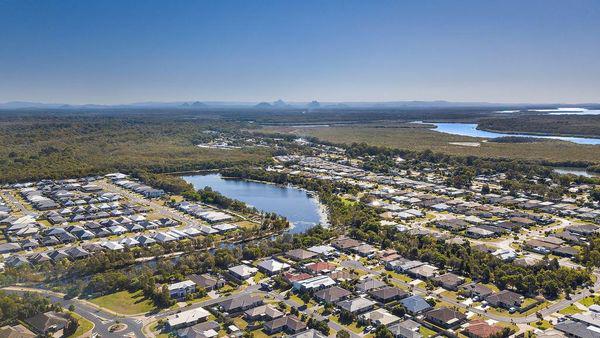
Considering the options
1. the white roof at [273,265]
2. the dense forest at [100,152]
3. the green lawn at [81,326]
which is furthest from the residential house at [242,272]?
the dense forest at [100,152]

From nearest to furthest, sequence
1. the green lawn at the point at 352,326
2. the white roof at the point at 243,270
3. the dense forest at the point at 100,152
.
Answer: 1. the green lawn at the point at 352,326
2. the white roof at the point at 243,270
3. the dense forest at the point at 100,152

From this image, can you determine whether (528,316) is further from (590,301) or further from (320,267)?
(320,267)

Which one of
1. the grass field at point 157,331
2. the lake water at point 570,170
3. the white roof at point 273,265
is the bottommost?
the lake water at point 570,170

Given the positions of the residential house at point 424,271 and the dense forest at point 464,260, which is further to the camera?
the residential house at point 424,271

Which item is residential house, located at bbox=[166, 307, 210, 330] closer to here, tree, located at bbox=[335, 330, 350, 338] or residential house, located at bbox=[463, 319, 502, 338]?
tree, located at bbox=[335, 330, 350, 338]

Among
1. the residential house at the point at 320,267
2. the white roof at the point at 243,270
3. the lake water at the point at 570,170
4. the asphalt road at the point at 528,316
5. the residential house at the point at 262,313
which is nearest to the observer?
the residential house at the point at 262,313

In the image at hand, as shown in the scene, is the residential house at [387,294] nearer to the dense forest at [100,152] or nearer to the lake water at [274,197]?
the lake water at [274,197]

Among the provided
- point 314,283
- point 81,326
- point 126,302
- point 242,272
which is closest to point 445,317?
point 314,283

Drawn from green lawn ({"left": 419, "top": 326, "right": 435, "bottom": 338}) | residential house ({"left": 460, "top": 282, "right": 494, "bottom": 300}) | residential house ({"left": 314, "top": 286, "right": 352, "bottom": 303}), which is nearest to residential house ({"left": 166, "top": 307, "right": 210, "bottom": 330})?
residential house ({"left": 314, "top": 286, "right": 352, "bottom": 303})
